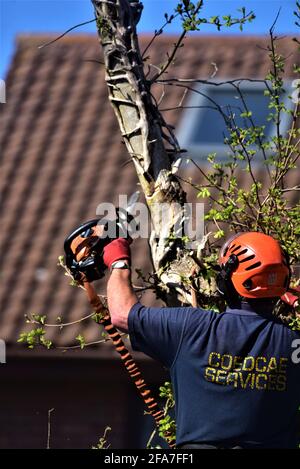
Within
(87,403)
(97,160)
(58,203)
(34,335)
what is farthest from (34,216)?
(34,335)

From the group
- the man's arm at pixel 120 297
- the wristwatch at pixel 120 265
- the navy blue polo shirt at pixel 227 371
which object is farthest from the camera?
the wristwatch at pixel 120 265

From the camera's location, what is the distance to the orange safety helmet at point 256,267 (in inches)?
173

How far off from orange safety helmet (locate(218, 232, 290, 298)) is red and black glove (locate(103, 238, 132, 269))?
433mm

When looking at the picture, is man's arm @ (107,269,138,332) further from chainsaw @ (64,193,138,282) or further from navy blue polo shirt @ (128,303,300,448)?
chainsaw @ (64,193,138,282)

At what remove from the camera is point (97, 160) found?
39.3ft

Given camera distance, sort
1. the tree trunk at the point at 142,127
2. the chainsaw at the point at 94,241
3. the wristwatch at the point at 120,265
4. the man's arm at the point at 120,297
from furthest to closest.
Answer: the tree trunk at the point at 142,127, the chainsaw at the point at 94,241, the wristwatch at the point at 120,265, the man's arm at the point at 120,297

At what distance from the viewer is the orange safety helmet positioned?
4391 mm

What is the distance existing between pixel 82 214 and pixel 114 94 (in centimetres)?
621

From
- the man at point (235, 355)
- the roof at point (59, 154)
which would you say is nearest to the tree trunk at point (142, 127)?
the man at point (235, 355)

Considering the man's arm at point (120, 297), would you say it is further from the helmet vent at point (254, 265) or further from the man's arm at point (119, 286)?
the helmet vent at point (254, 265)

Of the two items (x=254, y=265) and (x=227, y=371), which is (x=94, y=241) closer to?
(x=254, y=265)

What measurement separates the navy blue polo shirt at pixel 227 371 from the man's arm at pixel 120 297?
4 centimetres

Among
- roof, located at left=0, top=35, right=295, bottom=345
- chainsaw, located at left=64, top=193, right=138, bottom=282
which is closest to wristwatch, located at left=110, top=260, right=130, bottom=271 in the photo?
chainsaw, located at left=64, top=193, right=138, bottom=282

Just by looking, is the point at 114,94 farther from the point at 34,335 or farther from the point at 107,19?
the point at 34,335
